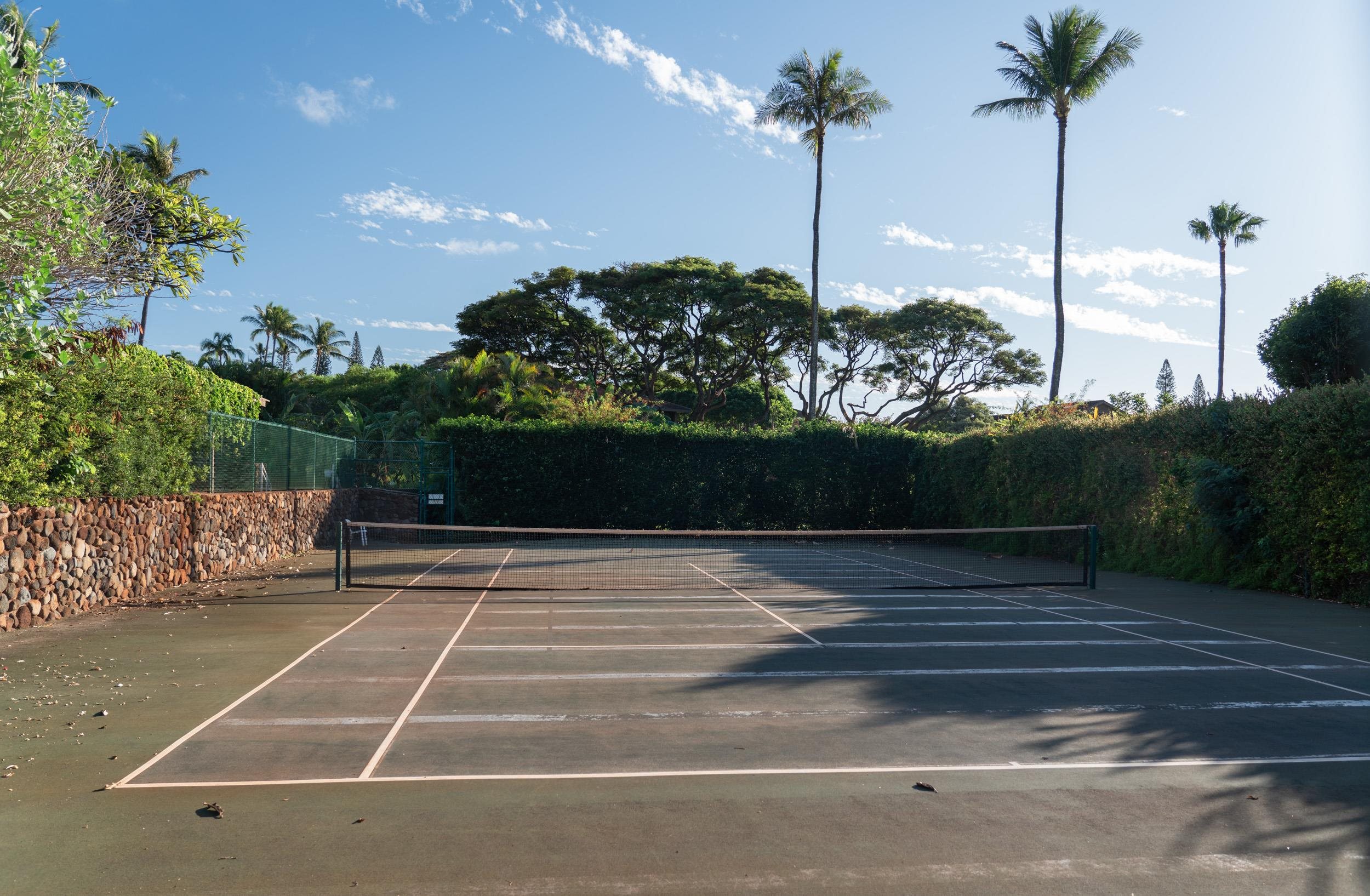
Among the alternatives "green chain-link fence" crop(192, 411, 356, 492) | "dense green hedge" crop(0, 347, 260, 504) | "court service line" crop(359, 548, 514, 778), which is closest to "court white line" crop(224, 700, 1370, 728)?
"court service line" crop(359, 548, 514, 778)

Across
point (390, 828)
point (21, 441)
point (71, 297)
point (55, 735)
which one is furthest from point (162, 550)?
point (390, 828)

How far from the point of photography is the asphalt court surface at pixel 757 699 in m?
5.83

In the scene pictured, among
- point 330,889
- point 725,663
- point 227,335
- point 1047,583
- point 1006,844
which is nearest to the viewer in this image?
point 330,889

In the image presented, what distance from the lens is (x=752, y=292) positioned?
42500 mm

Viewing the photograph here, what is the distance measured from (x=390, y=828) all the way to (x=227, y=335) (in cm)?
6733

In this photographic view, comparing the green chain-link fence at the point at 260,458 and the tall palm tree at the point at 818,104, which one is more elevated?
the tall palm tree at the point at 818,104

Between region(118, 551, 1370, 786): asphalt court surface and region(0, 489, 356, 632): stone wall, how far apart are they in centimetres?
339

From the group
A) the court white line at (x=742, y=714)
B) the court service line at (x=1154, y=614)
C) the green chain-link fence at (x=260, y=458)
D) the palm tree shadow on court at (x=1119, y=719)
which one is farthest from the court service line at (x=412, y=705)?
the court service line at (x=1154, y=614)

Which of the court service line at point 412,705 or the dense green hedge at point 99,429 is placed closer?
the court service line at point 412,705

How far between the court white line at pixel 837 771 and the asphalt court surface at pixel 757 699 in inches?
1.1

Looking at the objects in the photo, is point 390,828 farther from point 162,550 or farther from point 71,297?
point 162,550

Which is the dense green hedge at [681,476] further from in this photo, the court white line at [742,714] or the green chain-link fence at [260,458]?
the court white line at [742,714]

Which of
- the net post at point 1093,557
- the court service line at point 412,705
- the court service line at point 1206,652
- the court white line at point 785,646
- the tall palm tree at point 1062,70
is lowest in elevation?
the court service line at point 412,705

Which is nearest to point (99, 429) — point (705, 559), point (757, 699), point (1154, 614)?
point (757, 699)
